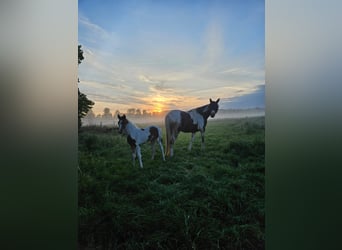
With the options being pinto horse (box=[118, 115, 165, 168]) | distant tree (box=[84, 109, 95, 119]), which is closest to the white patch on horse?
pinto horse (box=[118, 115, 165, 168])

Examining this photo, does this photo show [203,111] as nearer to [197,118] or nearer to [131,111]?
[197,118]

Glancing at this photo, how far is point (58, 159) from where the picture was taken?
229cm

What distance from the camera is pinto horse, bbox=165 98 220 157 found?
2359 mm

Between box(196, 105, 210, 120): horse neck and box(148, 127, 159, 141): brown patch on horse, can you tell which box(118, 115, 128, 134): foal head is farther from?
box(196, 105, 210, 120): horse neck

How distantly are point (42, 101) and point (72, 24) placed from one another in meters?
0.67

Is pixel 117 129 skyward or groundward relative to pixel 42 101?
groundward

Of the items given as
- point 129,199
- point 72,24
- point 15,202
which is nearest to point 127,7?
point 72,24

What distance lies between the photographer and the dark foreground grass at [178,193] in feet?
7.51

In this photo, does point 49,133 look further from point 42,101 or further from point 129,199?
point 129,199

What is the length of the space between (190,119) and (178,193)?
0.62 meters

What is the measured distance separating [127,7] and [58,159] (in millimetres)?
1358

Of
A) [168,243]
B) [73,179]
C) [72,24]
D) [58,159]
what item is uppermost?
[72,24]

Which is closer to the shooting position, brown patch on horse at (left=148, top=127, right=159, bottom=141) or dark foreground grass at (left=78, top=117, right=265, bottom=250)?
dark foreground grass at (left=78, top=117, right=265, bottom=250)

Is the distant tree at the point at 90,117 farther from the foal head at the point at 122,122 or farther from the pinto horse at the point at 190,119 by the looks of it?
the pinto horse at the point at 190,119
